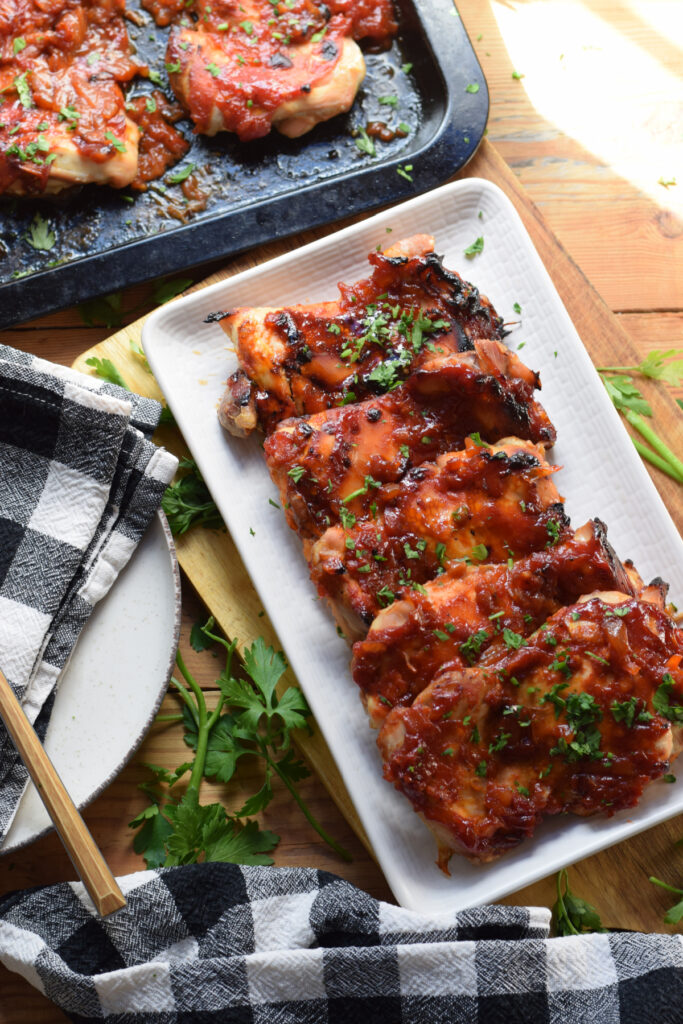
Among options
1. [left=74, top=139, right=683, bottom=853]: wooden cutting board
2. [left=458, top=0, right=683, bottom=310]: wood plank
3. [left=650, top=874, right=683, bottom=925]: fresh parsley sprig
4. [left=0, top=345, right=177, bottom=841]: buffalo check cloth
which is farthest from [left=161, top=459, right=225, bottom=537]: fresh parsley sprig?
[left=650, top=874, right=683, bottom=925]: fresh parsley sprig

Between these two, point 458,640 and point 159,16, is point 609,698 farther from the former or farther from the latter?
point 159,16

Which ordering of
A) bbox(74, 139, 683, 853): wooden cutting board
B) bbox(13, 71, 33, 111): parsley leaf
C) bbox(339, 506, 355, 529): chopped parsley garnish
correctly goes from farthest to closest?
bbox(13, 71, 33, 111): parsley leaf, bbox(74, 139, 683, 853): wooden cutting board, bbox(339, 506, 355, 529): chopped parsley garnish

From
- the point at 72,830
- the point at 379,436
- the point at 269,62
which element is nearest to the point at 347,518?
the point at 379,436

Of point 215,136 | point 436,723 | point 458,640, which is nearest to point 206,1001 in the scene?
point 436,723

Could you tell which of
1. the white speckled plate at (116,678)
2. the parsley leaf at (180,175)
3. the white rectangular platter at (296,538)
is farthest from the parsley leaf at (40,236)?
the white speckled plate at (116,678)

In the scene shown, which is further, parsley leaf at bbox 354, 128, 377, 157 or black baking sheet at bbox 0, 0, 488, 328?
parsley leaf at bbox 354, 128, 377, 157

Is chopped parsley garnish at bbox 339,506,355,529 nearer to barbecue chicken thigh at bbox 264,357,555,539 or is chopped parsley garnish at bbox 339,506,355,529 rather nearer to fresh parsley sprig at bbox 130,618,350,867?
barbecue chicken thigh at bbox 264,357,555,539

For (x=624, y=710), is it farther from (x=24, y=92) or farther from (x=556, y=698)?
(x=24, y=92)
